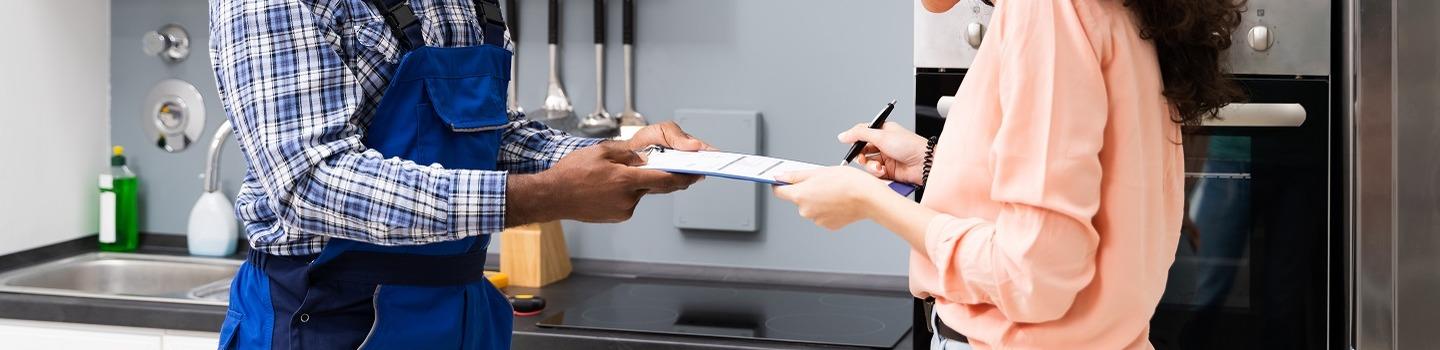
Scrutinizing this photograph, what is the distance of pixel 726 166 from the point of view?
1326 mm

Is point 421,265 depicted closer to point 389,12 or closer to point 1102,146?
point 389,12

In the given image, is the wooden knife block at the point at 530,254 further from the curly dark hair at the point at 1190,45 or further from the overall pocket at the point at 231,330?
the curly dark hair at the point at 1190,45

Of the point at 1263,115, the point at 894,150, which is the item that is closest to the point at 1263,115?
the point at 1263,115

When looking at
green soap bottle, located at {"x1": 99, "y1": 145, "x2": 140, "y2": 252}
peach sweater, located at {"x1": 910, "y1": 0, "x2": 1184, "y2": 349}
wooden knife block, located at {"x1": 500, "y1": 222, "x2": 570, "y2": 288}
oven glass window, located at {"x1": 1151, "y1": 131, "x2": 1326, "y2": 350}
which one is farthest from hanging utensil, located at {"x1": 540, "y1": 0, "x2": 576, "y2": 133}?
peach sweater, located at {"x1": 910, "y1": 0, "x2": 1184, "y2": 349}

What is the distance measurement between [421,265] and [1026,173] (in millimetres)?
703

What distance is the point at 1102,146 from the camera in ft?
3.53

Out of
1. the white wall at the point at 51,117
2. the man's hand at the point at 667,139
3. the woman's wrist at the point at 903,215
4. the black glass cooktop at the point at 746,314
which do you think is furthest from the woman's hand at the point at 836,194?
the white wall at the point at 51,117

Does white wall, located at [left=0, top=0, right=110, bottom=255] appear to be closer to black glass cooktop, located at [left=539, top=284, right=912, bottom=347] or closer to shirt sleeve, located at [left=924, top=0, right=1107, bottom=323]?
black glass cooktop, located at [left=539, top=284, right=912, bottom=347]

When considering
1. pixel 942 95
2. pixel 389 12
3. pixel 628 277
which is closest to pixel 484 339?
pixel 389 12

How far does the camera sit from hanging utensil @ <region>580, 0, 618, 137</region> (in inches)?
96.8

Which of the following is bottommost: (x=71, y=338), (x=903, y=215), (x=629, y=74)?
(x=71, y=338)

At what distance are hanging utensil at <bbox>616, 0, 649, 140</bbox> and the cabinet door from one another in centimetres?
87

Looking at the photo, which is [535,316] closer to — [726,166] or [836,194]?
[726,166]

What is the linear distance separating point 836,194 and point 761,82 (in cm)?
123
